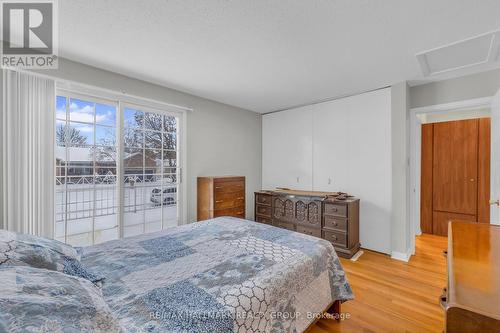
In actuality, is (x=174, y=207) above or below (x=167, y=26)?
below

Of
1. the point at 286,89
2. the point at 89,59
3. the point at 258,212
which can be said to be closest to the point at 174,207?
the point at 258,212

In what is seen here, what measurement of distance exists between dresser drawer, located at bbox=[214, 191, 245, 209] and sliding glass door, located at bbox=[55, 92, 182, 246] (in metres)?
0.63

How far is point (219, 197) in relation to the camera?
3703 mm

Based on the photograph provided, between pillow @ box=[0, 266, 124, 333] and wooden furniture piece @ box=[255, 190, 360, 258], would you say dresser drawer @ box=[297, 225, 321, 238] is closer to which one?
wooden furniture piece @ box=[255, 190, 360, 258]

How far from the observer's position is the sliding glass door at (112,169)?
268cm

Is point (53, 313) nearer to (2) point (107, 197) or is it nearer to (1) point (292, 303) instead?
(1) point (292, 303)

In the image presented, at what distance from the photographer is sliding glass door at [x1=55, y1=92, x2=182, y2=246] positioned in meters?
2.68

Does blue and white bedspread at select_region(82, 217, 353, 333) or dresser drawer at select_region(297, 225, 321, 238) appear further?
dresser drawer at select_region(297, 225, 321, 238)

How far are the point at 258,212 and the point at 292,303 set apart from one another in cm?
312

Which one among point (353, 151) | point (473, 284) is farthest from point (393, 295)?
point (353, 151)

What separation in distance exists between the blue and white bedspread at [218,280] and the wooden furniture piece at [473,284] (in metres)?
0.78

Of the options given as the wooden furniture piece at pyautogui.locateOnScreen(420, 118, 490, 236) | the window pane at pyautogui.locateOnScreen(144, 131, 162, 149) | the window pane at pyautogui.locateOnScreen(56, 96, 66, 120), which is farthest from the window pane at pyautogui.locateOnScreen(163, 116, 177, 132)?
the wooden furniture piece at pyautogui.locateOnScreen(420, 118, 490, 236)

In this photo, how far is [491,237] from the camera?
1.37m

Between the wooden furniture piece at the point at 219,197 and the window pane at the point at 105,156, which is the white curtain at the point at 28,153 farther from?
the wooden furniture piece at the point at 219,197
